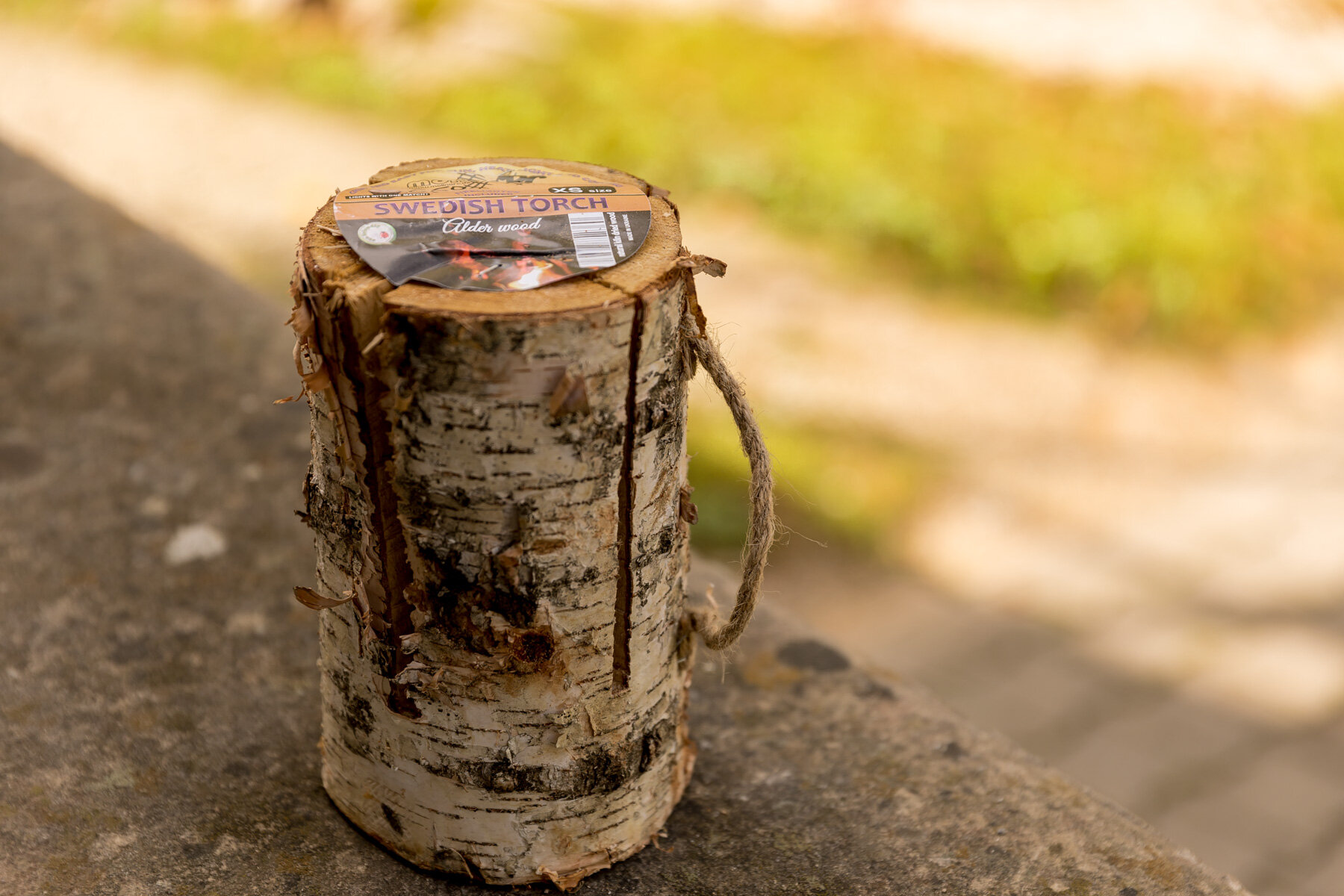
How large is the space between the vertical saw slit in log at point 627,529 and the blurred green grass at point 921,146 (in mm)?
3257

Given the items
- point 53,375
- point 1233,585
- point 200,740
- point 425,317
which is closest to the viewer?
point 425,317

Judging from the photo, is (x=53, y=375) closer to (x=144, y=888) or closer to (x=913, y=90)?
(x=144, y=888)

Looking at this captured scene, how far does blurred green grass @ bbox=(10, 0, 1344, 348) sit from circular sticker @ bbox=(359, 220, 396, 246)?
3345 mm

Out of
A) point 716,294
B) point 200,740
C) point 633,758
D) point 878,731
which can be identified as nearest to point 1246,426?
point 716,294

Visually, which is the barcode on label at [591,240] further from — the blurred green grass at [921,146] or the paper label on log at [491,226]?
the blurred green grass at [921,146]

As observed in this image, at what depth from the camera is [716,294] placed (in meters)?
4.18

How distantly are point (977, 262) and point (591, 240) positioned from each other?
3.47 metres

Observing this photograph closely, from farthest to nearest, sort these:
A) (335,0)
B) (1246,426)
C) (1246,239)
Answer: (335,0) → (1246,239) → (1246,426)

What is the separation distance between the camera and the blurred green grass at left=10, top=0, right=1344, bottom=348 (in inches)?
174

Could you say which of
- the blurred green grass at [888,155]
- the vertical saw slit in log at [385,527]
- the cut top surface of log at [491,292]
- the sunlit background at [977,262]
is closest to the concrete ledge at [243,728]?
the vertical saw slit in log at [385,527]

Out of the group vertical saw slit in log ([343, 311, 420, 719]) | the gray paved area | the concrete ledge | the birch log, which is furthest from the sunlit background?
vertical saw slit in log ([343, 311, 420, 719])

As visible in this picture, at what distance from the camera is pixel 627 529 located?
130cm

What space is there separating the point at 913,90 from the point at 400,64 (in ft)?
7.85

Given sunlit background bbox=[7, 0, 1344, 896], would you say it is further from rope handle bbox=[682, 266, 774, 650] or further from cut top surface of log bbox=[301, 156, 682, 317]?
cut top surface of log bbox=[301, 156, 682, 317]
